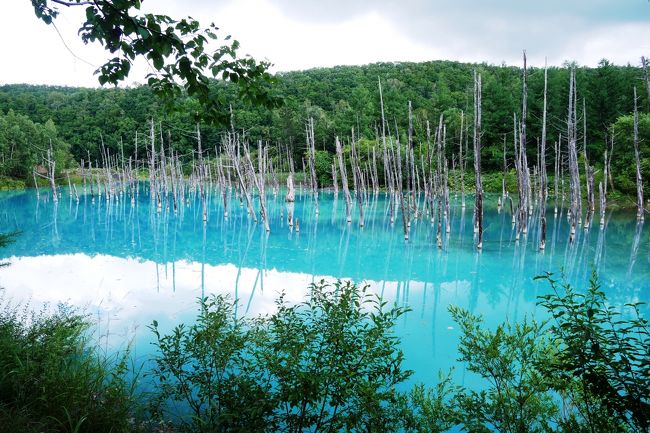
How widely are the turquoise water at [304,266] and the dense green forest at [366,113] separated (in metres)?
7.87

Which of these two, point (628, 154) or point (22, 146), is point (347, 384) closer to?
point (628, 154)

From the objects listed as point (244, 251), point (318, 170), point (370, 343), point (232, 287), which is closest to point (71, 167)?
point (318, 170)

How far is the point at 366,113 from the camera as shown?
186 feet

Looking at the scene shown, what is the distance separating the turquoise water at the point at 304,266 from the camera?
1023cm

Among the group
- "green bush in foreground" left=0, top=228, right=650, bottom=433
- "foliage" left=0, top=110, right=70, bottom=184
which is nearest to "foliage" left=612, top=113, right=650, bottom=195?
"green bush in foreground" left=0, top=228, right=650, bottom=433

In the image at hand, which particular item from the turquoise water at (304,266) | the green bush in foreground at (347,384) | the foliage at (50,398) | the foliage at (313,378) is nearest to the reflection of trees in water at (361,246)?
the turquoise water at (304,266)

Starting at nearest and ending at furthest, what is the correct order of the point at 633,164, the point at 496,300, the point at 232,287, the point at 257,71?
the point at 257,71 → the point at 496,300 → the point at 232,287 → the point at 633,164

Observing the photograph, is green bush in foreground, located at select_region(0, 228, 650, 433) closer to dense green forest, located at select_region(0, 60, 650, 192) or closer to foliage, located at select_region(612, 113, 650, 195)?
dense green forest, located at select_region(0, 60, 650, 192)

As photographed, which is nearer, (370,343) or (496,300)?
(370,343)

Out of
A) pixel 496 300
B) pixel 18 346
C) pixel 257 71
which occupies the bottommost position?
pixel 496 300

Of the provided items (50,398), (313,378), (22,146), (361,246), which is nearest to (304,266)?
(361,246)

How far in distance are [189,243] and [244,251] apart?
365 cm

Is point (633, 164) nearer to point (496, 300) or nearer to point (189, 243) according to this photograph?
point (496, 300)

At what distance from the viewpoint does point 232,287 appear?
13.1 meters
